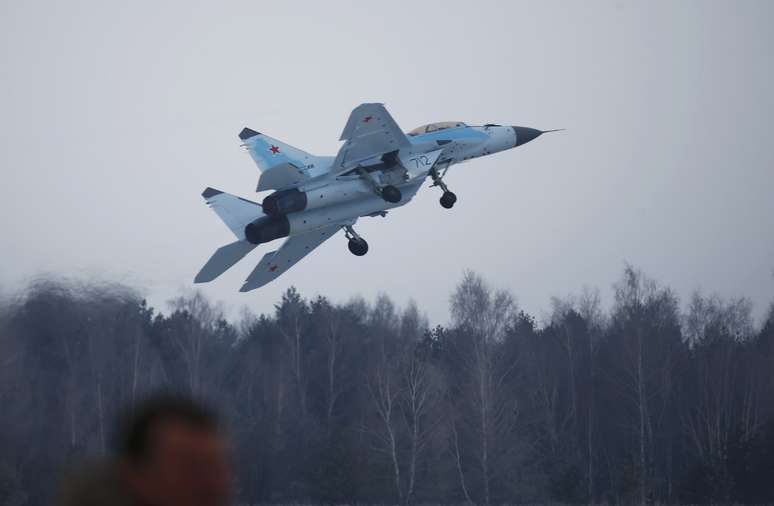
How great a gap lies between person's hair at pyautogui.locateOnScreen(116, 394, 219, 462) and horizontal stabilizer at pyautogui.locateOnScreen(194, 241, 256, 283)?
25.8 meters

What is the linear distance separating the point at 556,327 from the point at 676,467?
48.2 feet

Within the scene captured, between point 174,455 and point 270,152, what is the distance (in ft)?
91.3

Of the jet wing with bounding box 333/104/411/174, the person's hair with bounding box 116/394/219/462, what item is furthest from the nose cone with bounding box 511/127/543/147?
the person's hair with bounding box 116/394/219/462

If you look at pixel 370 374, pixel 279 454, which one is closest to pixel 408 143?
pixel 279 454

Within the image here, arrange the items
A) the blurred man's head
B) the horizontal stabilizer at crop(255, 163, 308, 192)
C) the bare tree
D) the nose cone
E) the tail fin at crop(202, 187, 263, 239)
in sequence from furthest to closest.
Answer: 1. the bare tree
2. the nose cone
3. the tail fin at crop(202, 187, 263, 239)
4. the horizontal stabilizer at crop(255, 163, 308, 192)
5. the blurred man's head

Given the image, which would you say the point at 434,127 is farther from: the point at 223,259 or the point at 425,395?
the point at 425,395

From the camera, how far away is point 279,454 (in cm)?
4875

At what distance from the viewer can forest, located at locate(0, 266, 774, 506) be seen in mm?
39500

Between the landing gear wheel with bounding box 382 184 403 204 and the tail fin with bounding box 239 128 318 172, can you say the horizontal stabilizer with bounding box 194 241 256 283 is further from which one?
the landing gear wheel with bounding box 382 184 403 204

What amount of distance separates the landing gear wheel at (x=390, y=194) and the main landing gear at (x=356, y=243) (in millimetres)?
1522

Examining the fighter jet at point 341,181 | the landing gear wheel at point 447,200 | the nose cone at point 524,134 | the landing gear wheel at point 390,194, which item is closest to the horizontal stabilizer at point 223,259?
the fighter jet at point 341,181

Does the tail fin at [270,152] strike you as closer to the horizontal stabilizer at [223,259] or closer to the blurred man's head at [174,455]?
the horizontal stabilizer at [223,259]

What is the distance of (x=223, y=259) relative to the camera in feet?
94.9

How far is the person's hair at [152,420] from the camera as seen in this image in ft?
9.07
